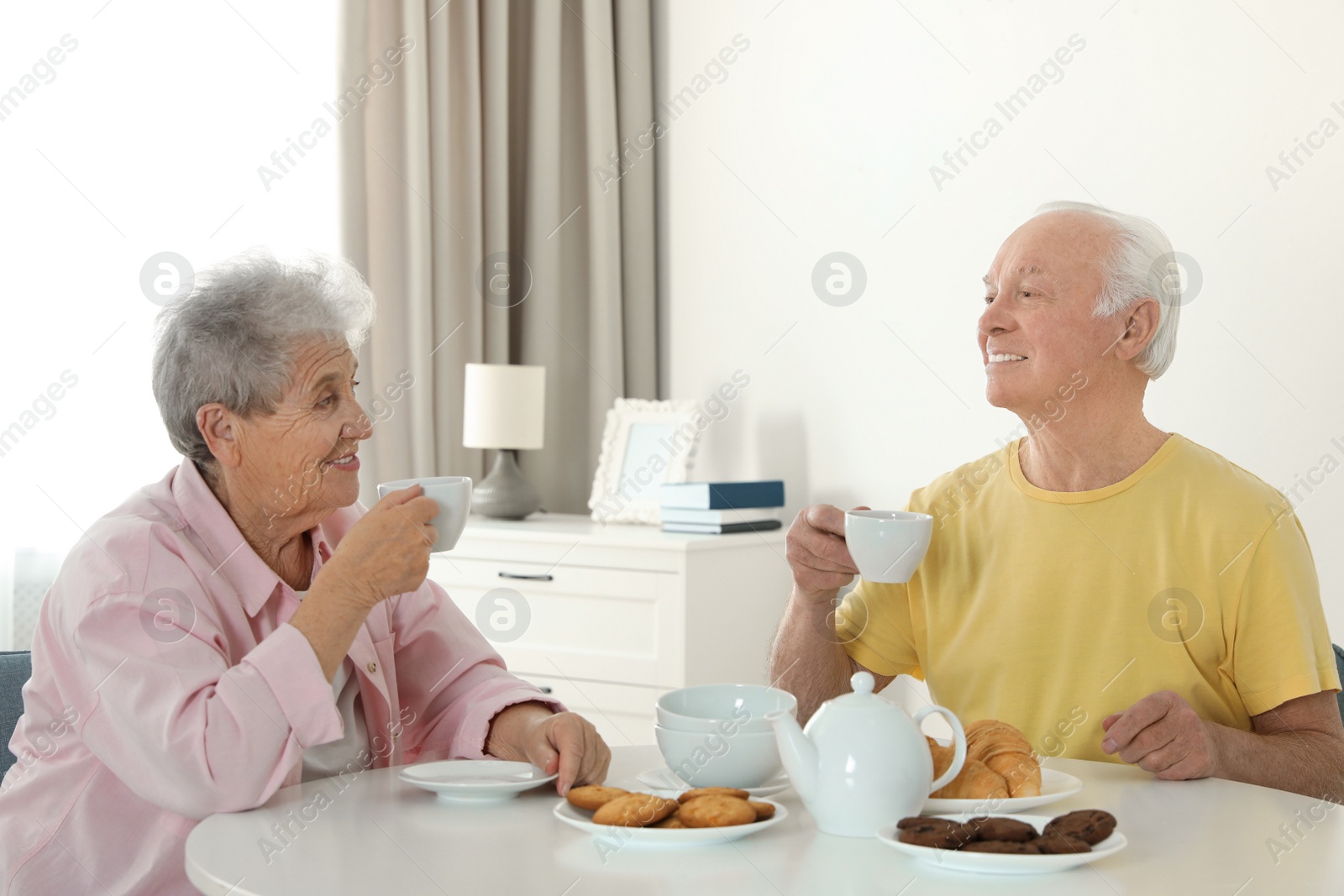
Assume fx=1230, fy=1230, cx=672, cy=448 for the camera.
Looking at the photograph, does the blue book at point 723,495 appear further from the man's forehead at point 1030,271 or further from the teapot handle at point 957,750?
the teapot handle at point 957,750

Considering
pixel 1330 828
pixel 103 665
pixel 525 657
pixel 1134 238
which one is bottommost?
pixel 525 657

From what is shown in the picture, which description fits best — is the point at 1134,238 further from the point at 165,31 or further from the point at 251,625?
the point at 165,31

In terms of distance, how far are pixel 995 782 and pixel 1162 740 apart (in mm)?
264

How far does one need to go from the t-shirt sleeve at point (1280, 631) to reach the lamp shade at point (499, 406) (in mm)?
2073

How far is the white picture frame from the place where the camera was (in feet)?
10.8

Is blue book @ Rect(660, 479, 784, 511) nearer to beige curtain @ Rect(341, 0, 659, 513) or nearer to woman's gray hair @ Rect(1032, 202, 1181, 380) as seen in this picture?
beige curtain @ Rect(341, 0, 659, 513)

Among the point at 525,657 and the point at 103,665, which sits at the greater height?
the point at 103,665

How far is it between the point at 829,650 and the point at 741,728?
54 cm

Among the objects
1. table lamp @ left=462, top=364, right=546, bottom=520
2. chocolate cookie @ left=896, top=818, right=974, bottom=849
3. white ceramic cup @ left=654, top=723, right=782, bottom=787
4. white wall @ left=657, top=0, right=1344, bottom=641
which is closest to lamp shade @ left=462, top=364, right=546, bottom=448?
table lamp @ left=462, top=364, right=546, bottom=520

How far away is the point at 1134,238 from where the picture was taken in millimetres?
1691

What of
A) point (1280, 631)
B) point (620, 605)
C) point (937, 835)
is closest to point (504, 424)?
point (620, 605)

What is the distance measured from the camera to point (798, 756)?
3.55 ft

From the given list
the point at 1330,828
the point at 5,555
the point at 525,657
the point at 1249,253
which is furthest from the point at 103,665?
the point at 1249,253

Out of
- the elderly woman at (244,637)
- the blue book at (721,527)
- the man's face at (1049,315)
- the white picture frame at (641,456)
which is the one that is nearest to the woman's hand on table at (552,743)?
the elderly woman at (244,637)
